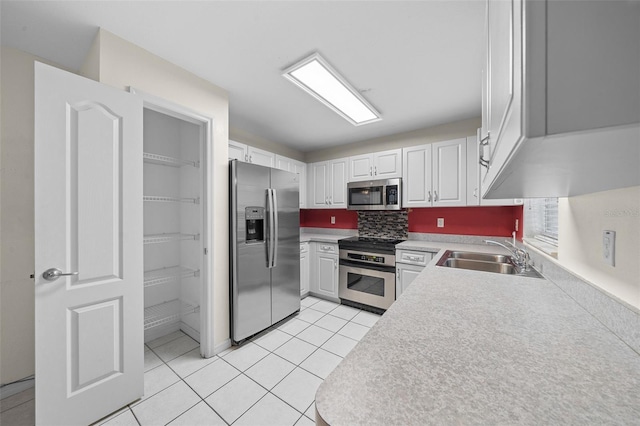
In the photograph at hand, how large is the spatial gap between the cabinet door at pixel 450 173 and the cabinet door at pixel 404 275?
0.87 metres

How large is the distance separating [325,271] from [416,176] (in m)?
1.81

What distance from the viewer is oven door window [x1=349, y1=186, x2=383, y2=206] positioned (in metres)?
3.21

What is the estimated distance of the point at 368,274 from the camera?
300 centimetres

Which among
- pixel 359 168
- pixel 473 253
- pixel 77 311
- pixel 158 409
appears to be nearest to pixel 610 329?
pixel 473 253

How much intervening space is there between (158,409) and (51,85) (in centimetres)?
205

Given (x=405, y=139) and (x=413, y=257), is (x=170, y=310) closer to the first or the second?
(x=413, y=257)

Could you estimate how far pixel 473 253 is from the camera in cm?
220

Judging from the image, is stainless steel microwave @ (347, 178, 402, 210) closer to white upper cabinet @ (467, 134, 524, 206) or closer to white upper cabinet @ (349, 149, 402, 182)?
white upper cabinet @ (349, 149, 402, 182)

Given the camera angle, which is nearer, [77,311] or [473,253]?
[77,311]

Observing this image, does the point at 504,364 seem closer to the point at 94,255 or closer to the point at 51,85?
the point at 94,255

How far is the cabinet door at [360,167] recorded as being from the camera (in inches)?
133

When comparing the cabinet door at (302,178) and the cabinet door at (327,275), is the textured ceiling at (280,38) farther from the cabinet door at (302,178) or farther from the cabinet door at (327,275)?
the cabinet door at (327,275)

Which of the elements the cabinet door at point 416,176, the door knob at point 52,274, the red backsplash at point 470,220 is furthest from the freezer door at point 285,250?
the red backsplash at point 470,220

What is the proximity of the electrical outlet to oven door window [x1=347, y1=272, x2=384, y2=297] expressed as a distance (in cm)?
216
